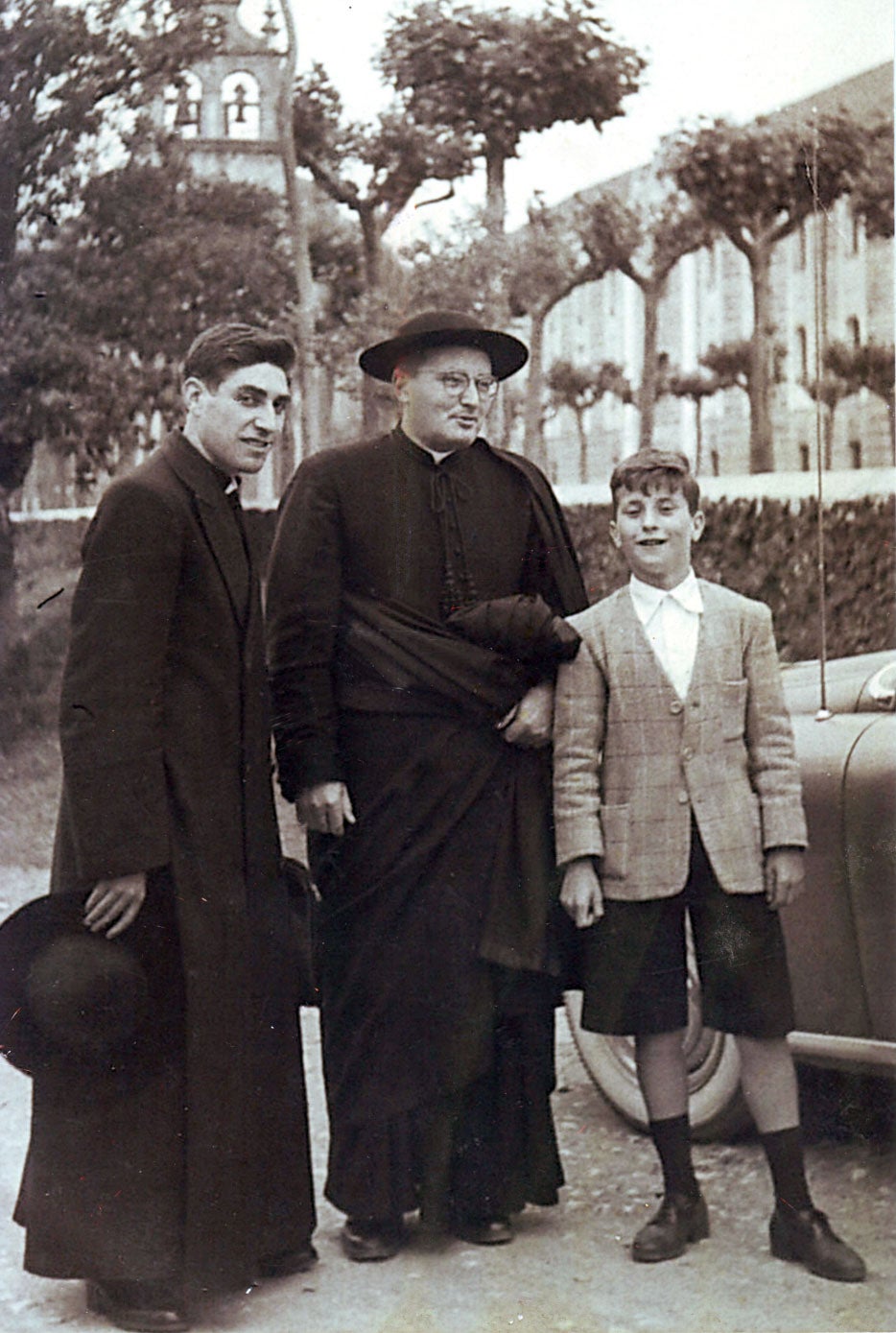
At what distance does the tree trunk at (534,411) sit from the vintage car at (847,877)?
0.90 m

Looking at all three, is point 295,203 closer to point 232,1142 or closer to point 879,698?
point 879,698

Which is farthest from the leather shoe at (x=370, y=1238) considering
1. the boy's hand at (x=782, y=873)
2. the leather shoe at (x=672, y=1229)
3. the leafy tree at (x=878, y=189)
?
the leafy tree at (x=878, y=189)

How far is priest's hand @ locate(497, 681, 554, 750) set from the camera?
3475 mm

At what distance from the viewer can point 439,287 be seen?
13.0ft

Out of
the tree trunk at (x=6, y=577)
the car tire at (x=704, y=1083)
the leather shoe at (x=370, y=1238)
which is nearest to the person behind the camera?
the leather shoe at (x=370, y=1238)

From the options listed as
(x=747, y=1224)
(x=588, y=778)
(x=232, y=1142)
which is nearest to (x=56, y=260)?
(x=588, y=778)

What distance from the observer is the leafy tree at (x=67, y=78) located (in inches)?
154

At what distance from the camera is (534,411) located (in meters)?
3.93

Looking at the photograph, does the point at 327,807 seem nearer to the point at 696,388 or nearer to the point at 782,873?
the point at 782,873

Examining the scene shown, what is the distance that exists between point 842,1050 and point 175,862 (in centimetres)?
161

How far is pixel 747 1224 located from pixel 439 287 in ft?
8.15

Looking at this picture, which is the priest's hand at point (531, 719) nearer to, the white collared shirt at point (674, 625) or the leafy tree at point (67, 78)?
the white collared shirt at point (674, 625)

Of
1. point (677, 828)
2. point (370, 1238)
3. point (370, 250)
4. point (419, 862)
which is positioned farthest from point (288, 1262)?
point (370, 250)

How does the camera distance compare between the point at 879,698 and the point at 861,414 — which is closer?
the point at 879,698
